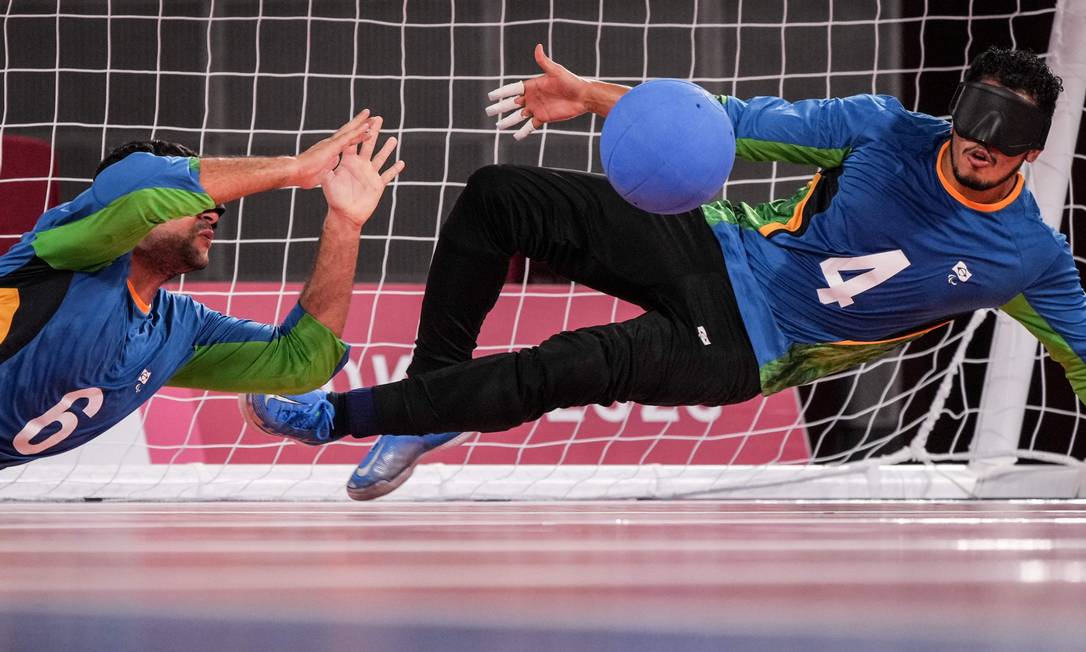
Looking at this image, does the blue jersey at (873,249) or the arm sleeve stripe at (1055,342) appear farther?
the arm sleeve stripe at (1055,342)

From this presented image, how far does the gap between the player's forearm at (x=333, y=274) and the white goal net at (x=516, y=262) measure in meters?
1.78

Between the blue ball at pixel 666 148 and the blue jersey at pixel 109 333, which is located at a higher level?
the blue ball at pixel 666 148

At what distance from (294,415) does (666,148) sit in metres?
1.37

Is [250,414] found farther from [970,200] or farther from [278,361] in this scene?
[970,200]

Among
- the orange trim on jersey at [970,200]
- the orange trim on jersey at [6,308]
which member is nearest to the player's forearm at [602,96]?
the orange trim on jersey at [970,200]

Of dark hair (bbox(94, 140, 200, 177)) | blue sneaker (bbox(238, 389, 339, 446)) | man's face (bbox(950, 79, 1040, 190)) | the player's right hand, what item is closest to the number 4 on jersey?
man's face (bbox(950, 79, 1040, 190))

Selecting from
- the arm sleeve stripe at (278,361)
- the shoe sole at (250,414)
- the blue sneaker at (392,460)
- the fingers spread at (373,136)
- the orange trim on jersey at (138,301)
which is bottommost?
the blue sneaker at (392,460)

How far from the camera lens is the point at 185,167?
2922 mm

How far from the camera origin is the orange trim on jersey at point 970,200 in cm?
296

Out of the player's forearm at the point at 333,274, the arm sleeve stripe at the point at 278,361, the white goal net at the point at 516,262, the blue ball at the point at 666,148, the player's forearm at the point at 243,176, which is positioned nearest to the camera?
the blue ball at the point at 666,148

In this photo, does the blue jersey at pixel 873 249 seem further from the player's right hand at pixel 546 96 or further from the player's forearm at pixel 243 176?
the player's forearm at pixel 243 176

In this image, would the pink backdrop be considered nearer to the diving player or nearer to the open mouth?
the diving player

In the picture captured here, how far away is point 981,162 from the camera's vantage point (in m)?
2.87

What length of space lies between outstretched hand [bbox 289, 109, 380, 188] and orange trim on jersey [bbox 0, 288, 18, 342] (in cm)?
78
